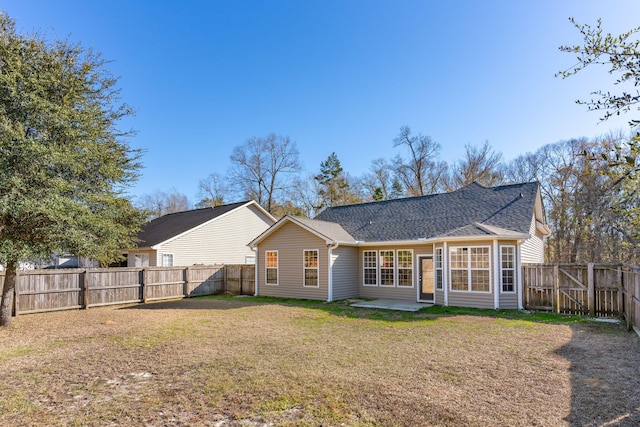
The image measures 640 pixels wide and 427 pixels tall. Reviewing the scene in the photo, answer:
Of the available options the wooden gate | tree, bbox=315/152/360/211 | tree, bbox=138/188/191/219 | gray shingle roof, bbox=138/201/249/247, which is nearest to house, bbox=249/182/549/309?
the wooden gate

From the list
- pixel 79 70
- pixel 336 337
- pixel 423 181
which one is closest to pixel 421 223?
pixel 336 337

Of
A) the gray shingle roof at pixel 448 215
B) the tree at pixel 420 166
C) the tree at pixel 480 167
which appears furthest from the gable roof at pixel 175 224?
the tree at pixel 480 167

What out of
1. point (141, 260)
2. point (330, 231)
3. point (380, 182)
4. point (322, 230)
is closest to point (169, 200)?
point (380, 182)

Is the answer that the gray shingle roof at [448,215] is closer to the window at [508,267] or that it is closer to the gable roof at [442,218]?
the gable roof at [442,218]

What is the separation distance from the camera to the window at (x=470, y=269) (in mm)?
12078

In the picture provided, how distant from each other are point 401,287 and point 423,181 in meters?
20.2

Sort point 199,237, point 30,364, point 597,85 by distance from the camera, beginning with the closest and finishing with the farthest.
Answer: point 597,85, point 30,364, point 199,237

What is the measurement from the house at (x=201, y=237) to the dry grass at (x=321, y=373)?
9.52 meters

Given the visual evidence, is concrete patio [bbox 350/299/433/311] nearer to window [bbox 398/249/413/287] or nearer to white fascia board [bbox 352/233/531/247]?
window [bbox 398/249/413/287]

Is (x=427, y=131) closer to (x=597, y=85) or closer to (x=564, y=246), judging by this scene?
(x=564, y=246)

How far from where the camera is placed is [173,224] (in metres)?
22.5

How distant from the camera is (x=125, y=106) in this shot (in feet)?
36.6

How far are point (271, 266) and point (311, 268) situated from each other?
2.36 meters

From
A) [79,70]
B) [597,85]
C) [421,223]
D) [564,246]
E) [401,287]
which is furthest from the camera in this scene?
[564,246]
